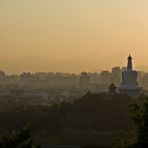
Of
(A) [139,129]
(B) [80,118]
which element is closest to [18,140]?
(A) [139,129]

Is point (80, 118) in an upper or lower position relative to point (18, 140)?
lower

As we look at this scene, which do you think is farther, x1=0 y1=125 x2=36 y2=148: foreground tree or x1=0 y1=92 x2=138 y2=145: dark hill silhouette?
x1=0 y1=92 x2=138 y2=145: dark hill silhouette

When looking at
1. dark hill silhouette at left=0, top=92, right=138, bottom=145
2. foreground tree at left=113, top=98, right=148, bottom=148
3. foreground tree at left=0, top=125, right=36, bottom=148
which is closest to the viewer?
foreground tree at left=113, top=98, right=148, bottom=148

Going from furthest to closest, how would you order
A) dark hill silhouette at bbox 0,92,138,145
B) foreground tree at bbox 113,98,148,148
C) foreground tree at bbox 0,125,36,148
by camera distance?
1. dark hill silhouette at bbox 0,92,138,145
2. foreground tree at bbox 0,125,36,148
3. foreground tree at bbox 113,98,148,148

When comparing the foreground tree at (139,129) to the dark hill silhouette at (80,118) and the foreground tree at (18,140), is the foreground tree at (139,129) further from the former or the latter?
the dark hill silhouette at (80,118)

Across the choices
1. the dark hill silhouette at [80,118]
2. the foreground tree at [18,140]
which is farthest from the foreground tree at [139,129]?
the dark hill silhouette at [80,118]

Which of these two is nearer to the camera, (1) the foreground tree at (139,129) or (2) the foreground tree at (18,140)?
(1) the foreground tree at (139,129)

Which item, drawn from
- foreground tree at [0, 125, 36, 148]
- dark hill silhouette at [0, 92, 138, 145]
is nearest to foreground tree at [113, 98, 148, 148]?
foreground tree at [0, 125, 36, 148]

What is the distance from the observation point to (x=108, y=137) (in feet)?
125

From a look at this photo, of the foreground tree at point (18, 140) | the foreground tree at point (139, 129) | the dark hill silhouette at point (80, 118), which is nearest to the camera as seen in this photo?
the foreground tree at point (139, 129)

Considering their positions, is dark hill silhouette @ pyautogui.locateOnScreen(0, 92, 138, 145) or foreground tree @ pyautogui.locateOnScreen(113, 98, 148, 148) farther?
dark hill silhouette @ pyautogui.locateOnScreen(0, 92, 138, 145)

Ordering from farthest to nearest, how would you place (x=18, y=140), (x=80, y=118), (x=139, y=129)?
(x=80, y=118) < (x=18, y=140) < (x=139, y=129)

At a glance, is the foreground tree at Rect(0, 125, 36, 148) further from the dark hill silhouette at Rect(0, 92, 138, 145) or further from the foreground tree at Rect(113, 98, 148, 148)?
the dark hill silhouette at Rect(0, 92, 138, 145)

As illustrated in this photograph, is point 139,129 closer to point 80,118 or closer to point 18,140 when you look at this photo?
point 18,140
